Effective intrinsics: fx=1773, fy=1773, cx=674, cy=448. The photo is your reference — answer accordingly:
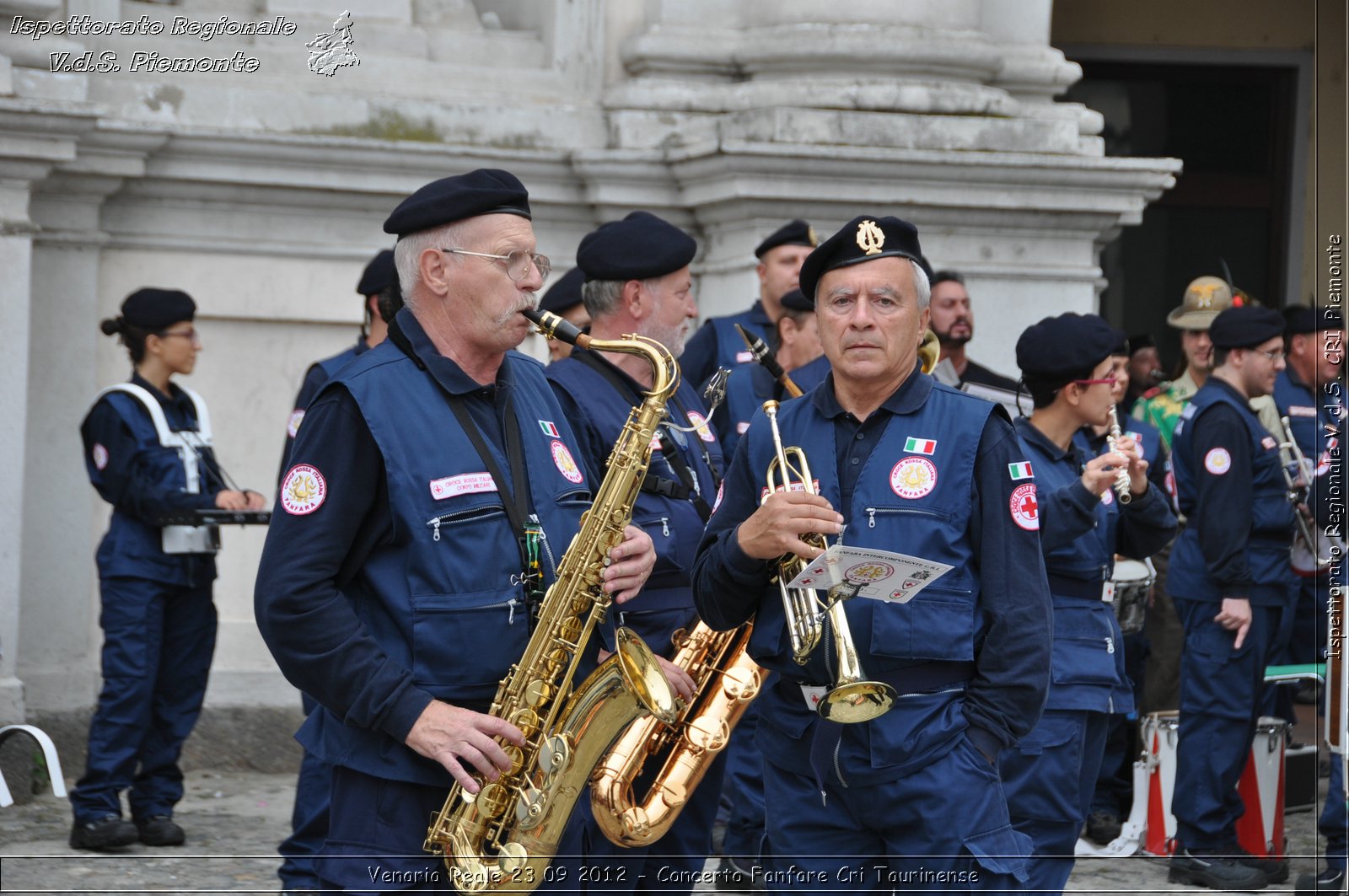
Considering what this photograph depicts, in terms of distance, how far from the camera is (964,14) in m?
9.02

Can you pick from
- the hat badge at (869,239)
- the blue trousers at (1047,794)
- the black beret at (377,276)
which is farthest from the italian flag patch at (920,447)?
the black beret at (377,276)

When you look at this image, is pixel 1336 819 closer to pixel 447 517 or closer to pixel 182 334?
pixel 447 517

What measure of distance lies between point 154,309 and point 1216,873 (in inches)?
200

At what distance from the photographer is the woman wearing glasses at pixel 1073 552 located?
18.3ft

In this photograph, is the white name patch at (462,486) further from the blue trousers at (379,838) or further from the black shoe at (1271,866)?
the black shoe at (1271,866)

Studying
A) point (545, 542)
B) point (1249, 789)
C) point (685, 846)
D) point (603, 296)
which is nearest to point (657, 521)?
point (603, 296)

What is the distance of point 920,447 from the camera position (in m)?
4.11

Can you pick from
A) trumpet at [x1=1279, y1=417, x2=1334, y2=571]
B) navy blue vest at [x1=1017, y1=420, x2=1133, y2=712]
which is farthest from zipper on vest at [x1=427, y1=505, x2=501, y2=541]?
Answer: trumpet at [x1=1279, y1=417, x2=1334, y2=571]

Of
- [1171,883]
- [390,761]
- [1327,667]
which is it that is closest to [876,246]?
[390,761]

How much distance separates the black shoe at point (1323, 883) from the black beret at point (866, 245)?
376 centimetres

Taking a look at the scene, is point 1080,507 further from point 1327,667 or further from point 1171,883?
point 1171,883

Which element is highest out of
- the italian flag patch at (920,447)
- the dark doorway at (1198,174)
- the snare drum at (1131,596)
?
the dark doorway at (1198,174)

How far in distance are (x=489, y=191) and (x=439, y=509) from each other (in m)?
0.76

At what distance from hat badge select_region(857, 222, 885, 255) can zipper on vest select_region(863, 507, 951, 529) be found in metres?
0.63
